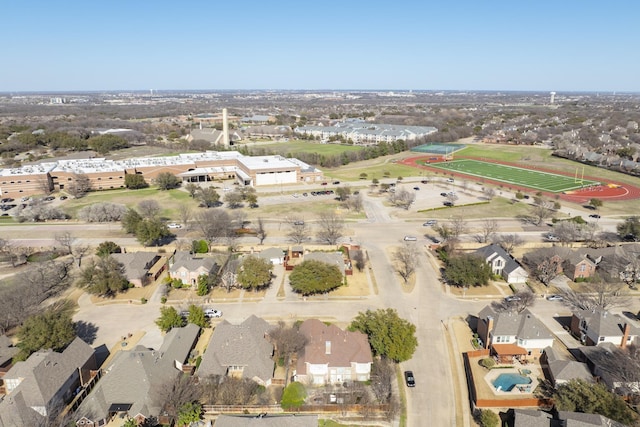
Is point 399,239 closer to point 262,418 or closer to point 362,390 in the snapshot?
point 362,390

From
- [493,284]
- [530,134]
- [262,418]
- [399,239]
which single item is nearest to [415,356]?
[262,418]

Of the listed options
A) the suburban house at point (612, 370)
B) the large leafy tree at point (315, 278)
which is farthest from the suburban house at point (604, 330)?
the large leafy tree at point (315, 278)

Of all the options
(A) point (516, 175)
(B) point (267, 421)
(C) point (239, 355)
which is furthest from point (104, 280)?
(A) point (516, 175)

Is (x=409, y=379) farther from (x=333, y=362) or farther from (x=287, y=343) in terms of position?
(x=287, y=343)

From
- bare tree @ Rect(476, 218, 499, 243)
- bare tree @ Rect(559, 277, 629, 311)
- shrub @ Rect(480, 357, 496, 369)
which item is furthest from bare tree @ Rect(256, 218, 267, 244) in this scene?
bare tree @ Rect(559, 277, 629, 311)

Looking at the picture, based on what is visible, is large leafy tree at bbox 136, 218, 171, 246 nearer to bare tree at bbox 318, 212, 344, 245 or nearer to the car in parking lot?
bare tree at bbox 318, 212, 344, 245

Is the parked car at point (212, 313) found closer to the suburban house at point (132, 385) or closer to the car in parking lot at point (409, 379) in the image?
the suburban house at point (132, 385)
